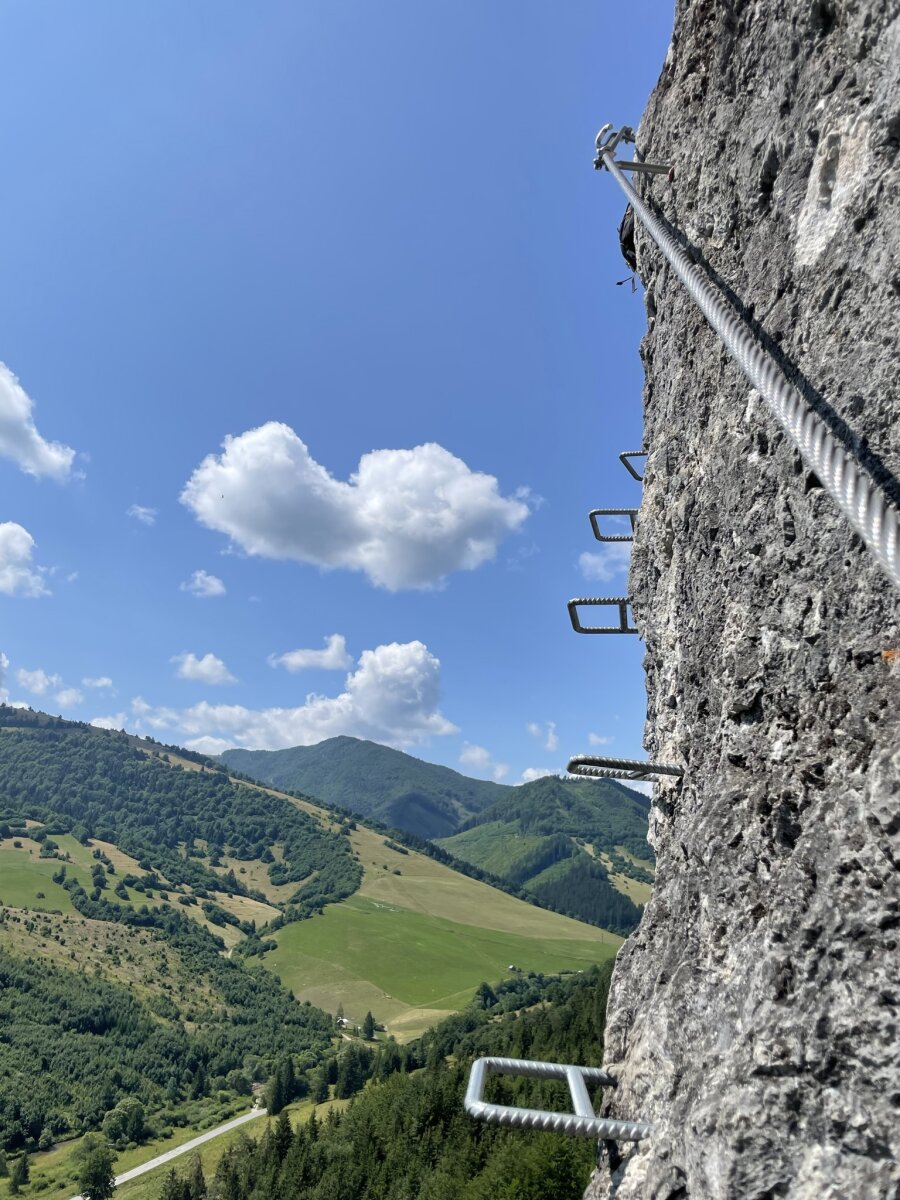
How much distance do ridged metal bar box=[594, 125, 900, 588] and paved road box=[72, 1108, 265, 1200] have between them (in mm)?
139620

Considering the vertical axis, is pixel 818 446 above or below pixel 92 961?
above

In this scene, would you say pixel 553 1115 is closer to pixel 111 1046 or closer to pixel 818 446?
pixel 818 446

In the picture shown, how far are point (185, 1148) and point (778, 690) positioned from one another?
158 meters

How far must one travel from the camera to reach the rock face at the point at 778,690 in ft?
11.3

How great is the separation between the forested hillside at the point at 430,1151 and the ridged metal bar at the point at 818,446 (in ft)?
164

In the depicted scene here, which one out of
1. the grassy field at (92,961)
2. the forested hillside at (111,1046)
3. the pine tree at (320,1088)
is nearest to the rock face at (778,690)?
the pine tree at (320,1088)

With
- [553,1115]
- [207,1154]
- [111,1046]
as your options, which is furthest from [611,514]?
[111,1046]

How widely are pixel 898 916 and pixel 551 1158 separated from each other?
167ft

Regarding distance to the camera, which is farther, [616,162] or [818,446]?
[616,162]

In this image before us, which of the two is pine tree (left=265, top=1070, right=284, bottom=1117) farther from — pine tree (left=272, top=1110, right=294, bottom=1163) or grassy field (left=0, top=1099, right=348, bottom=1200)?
pine tree (left=272, top=1110, right=294, bottom=1163)

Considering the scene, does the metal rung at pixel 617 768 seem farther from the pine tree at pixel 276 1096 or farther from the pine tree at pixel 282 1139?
the pine tree at pixel 276 1096

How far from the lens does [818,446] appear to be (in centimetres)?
315

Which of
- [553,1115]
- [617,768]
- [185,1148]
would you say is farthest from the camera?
[185,1148]

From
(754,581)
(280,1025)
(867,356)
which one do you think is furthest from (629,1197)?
(280,1025)
